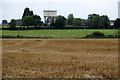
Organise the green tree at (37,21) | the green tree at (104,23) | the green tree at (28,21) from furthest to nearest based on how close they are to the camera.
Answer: the green tree at (37,21)
the green tree at (28,21)
the green tree at (104,23)

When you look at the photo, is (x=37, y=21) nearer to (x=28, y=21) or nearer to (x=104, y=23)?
(x=28, y=21)

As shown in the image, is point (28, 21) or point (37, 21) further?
point (37, 21)

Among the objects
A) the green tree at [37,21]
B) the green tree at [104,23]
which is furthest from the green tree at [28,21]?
the green tree at [104,23]

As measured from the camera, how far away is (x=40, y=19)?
373 ft

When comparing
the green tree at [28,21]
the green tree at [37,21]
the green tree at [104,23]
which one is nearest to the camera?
the green tree at [104,23]

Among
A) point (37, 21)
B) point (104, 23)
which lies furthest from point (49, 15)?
point (104, 23)

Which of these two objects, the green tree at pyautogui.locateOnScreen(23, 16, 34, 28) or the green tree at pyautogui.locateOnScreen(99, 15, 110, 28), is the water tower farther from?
the green tree at pyautogui.locateOnScreen(99, 15, 110, 28)

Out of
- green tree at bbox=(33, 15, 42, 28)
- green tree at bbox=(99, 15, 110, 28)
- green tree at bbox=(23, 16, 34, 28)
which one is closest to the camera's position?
green tree at bbox=(99, 15, 110, 28)

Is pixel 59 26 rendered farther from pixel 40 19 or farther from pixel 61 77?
pixel 61 77

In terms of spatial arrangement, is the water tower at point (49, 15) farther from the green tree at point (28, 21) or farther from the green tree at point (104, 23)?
the green tree at point (104, 23)

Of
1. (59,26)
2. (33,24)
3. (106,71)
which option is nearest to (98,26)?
(59,26)

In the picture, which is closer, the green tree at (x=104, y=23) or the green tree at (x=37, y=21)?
the green tree at (x=104, y=23)

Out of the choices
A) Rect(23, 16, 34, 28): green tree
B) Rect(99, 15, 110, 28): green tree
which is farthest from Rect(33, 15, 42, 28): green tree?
Rect(99, 15, 110, 28): green tree

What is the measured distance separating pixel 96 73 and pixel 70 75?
1.76 metres
